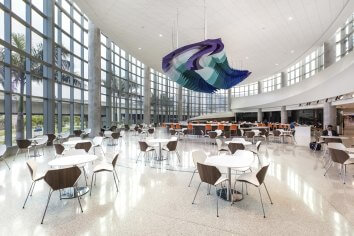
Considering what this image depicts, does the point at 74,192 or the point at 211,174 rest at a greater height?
the point at 211,174

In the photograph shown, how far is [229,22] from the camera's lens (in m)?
9.86

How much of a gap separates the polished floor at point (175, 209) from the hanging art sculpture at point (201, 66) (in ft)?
9.80

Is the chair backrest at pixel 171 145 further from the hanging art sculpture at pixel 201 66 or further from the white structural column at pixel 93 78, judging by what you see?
the white structural column at pixel 93 78

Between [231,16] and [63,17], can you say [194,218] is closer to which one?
[231,16]

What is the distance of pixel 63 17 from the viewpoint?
11.0 meters

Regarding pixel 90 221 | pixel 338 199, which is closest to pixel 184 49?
pixel 90 221

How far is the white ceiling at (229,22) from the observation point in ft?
27.7

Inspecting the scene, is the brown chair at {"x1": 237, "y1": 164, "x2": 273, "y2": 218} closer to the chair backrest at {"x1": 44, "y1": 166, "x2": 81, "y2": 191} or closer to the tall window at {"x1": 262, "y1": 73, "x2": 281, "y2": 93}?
the chair backrest at {"x1": 44, "y1": 166, "x2": 81, "y2": 191}

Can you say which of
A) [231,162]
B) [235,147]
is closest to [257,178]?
[231,162]

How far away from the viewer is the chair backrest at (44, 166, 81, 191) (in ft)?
10.4

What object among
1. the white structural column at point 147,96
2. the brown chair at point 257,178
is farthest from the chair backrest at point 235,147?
the white structural column at point 147,96

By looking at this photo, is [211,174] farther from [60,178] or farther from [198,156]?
[60,178]

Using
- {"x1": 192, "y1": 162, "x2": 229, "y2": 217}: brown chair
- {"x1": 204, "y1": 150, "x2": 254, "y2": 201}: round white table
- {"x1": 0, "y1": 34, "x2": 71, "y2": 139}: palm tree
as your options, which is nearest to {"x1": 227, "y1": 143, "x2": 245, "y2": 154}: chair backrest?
{"x1": 204, "y1": 150, "x2": 254, "y2": 201}: round white table

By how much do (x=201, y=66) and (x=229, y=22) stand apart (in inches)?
227
